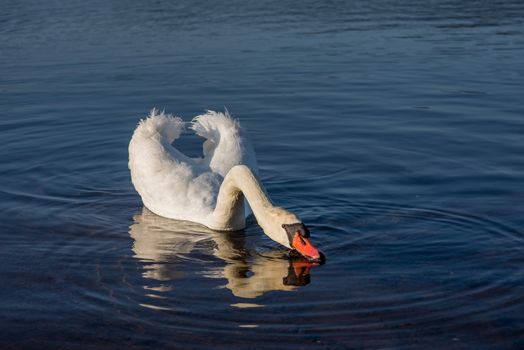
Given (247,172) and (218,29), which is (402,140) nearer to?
(247,172)

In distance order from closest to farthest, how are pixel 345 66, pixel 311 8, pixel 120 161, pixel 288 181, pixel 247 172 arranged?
pixel 247 172 → pixel 288 181 → pixel 120 161 → pixel 345 66 → pixel 311 8

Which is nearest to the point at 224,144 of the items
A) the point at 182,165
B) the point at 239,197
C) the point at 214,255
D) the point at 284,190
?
the point at 182,165

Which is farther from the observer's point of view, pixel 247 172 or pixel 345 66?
pixel 345 66

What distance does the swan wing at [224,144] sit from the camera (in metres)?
11.9

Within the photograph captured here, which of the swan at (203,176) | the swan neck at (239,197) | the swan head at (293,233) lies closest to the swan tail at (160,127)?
the swan at (203,176)

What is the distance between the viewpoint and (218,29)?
25.9 metres

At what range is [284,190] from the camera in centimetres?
1237

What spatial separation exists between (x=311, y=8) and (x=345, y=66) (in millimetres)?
9590

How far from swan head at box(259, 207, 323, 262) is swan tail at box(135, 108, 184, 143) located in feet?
11.6

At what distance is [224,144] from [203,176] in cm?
84

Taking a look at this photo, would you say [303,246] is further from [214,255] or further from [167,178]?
[167,178]

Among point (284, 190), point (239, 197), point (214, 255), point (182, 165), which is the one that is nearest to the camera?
point (214, 255)

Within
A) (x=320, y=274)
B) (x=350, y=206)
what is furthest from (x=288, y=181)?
(x=320, y=274)

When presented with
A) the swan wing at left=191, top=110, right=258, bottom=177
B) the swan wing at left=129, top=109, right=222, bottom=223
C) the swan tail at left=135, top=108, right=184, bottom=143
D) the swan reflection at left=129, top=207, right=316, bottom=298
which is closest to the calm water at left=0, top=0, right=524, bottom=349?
the swan reflection at left=129, top=207, right=316, bottom=298
